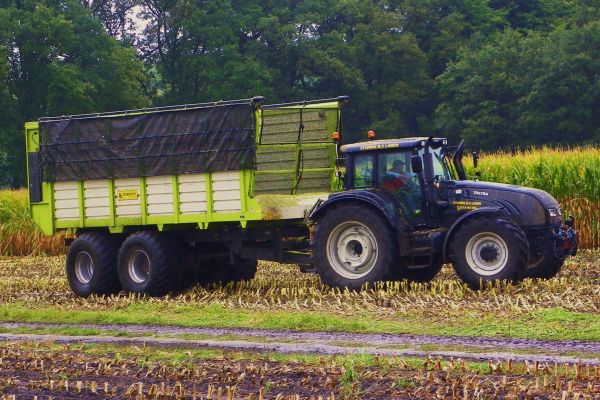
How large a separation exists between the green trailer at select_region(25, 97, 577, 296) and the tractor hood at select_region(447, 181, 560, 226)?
20mm

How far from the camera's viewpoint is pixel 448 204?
16.8 m

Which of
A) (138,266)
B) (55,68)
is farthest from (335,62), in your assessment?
(138,266)

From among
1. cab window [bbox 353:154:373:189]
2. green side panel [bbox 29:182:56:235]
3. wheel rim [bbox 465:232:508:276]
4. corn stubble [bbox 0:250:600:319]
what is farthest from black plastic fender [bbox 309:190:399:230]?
green side panel [bbox 29:182:56:235]

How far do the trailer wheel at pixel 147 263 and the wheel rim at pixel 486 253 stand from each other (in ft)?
16.9

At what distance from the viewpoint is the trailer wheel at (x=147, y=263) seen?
1861 cm

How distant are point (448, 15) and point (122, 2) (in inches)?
820

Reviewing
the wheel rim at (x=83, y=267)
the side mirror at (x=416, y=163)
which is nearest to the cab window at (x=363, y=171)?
the side mirror at (x=416, y=163)

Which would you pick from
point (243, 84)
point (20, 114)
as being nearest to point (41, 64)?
point (20, 114)

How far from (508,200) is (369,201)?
1977 millimetres

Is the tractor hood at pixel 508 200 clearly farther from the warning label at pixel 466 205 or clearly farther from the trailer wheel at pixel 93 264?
the trailer wheel at pixel 93 264

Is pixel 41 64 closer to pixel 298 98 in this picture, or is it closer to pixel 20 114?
pixel 20 114

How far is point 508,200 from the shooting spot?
16422 millimetres

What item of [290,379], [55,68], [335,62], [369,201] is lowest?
[290,379]

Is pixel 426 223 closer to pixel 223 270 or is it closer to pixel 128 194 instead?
pixel 223 270
